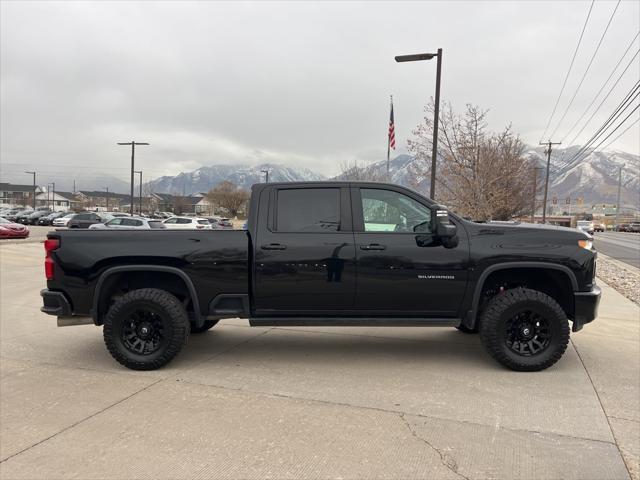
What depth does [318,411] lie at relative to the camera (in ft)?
12.1

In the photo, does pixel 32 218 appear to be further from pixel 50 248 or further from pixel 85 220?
pixel 50 248

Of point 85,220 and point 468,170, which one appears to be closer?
point 468,170

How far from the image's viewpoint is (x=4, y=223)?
2869cm

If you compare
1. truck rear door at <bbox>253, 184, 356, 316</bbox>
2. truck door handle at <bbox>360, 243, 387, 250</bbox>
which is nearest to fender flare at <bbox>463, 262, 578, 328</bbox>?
truck door handle at <bbox>360, 243, 387, 250</bbox>

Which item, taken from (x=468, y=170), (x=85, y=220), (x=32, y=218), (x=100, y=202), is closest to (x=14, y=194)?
(x=100, y=202)

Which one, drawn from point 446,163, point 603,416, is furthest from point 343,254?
point 446,163

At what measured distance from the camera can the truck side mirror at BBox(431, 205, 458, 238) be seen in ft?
14.1

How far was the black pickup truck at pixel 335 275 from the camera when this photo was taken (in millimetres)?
4566

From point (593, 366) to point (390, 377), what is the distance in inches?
88.1

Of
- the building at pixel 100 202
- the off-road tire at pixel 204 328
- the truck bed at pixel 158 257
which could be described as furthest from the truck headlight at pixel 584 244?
the building at pixel 100 202

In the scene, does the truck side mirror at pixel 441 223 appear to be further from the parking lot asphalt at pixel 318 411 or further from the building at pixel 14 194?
the building at pixel 14 194

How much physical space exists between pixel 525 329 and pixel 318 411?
92.3 inches

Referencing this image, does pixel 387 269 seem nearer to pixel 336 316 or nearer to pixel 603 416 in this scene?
pixel 336 316

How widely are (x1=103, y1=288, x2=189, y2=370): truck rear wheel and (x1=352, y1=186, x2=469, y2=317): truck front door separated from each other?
182 cm
